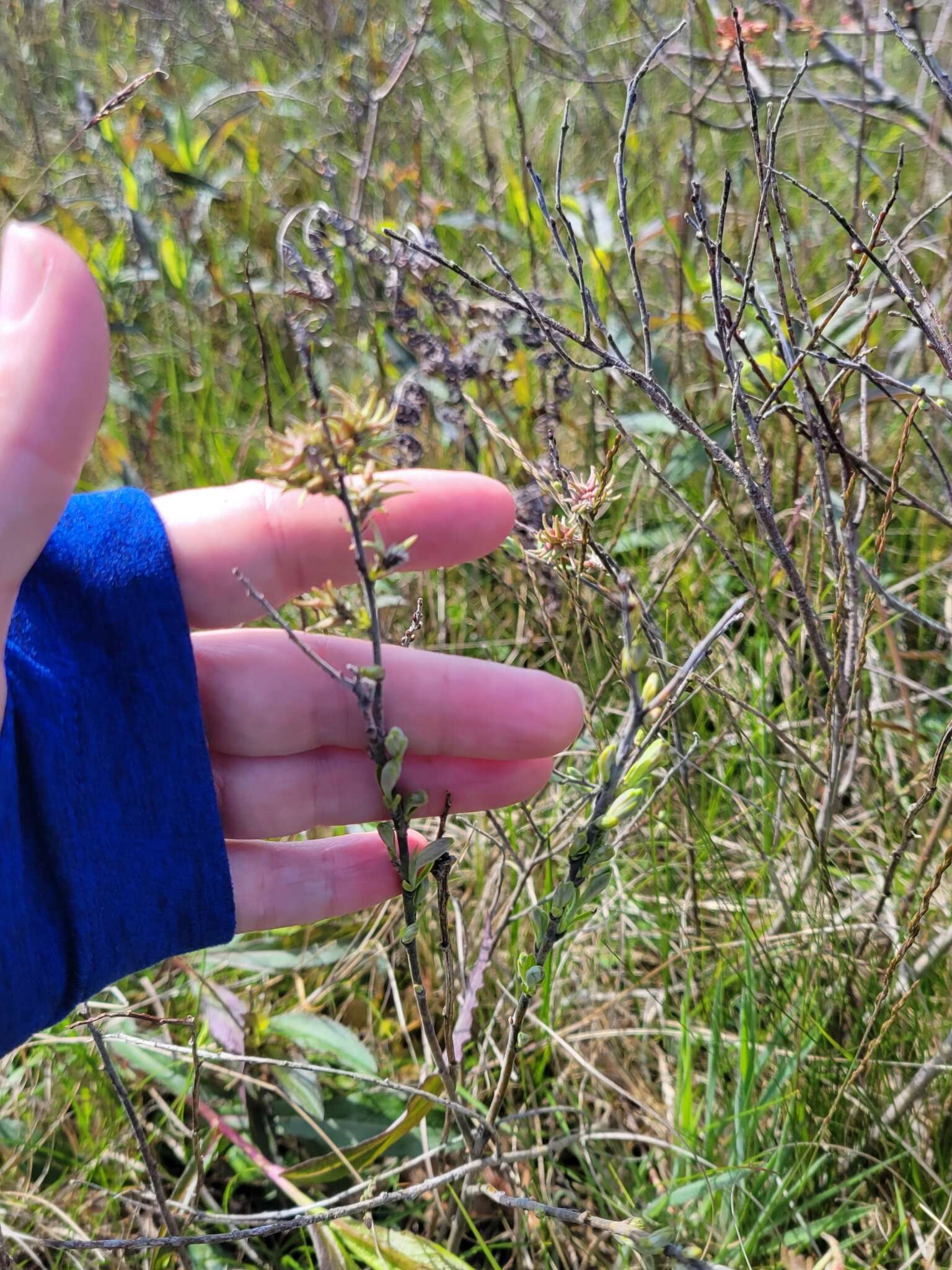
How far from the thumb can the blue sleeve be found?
19 cm

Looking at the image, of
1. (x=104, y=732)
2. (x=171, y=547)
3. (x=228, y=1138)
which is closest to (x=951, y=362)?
(x=171, y=547)

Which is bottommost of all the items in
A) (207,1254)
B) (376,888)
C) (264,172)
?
(207,1254)

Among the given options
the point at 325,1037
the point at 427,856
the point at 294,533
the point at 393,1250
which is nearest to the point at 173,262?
the point at 294,533

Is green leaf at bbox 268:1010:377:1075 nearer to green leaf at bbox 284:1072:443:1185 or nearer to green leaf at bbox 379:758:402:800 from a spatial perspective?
green leaf at bbox 284:1072:443:1185

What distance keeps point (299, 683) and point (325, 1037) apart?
0.45m

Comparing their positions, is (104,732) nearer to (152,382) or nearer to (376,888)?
(376,888)

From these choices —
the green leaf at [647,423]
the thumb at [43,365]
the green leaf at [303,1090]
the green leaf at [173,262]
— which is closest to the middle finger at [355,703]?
the thumb at [43,365]

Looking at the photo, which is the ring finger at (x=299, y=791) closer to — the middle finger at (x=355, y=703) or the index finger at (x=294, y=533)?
the middle finger at (x=355, y=703)

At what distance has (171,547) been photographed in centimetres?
95

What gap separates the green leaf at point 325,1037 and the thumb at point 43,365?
680 mm

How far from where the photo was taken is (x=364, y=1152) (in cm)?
102

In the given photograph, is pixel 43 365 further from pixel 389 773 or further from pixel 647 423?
pixel 647 423

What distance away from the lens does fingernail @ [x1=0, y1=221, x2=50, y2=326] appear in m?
0.72

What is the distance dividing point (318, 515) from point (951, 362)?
1.81 feet
